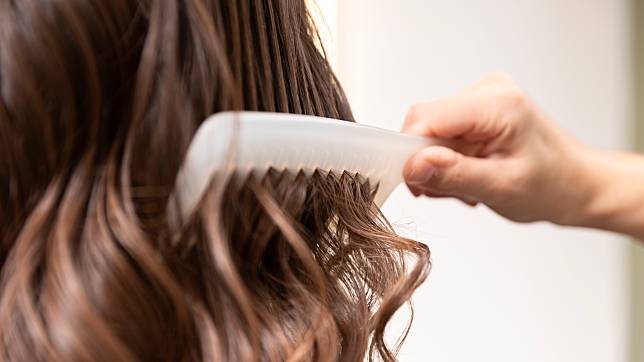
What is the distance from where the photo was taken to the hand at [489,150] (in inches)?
18.3

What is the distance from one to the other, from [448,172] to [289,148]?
125 mm

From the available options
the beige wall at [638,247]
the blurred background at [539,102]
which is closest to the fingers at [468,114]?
the blurred background at [539,102]

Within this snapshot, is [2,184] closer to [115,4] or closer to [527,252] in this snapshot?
[115,4]

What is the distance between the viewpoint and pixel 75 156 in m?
0.39

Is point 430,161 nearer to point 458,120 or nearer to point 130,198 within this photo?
point 458,120

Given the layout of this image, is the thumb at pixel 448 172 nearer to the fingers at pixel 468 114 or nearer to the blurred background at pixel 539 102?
the fingers at pixel 468 114

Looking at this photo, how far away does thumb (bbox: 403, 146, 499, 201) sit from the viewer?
456mm

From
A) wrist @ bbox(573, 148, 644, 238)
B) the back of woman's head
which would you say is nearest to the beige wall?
wrist @ bbox(573, 148, 644, 238)

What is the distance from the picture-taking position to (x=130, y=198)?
0.38 meters

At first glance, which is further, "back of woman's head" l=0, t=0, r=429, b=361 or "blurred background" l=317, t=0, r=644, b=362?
"blurred background" l=317, t=0, r=644, b=362

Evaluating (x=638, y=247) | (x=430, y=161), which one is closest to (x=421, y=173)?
(x=430, y=161)

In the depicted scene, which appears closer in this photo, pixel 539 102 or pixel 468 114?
pixel 468 114

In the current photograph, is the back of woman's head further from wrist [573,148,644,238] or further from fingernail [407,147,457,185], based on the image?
wrist [573,148,644,238]

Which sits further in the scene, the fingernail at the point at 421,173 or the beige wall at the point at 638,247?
the beige wall at the point at 638,247
